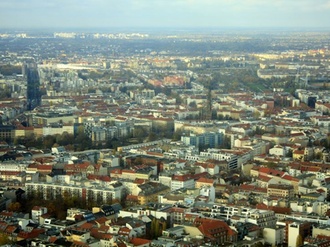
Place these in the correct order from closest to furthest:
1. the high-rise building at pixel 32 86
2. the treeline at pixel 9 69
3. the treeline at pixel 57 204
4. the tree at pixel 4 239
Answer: the tree at pixel 4 239, the treeline at pixel 57 204, the high-rise building at pixel 32 86, the treeline at pixel 9 69

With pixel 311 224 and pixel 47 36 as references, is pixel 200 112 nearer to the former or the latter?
pixel 311 224

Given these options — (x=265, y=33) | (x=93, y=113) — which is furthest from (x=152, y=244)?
(x=265, y=33)

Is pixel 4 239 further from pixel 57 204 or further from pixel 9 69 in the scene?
pixel 9 69

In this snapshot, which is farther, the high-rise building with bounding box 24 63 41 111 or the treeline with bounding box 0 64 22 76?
the treeline with bounding box 0 64 22 76

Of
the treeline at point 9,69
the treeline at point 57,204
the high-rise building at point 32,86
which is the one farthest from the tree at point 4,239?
the treeline at point 9,69

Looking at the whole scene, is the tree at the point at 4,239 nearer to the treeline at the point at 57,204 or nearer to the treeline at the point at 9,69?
the treeline at the point at 57,204

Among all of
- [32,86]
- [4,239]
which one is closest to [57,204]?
[4,239]

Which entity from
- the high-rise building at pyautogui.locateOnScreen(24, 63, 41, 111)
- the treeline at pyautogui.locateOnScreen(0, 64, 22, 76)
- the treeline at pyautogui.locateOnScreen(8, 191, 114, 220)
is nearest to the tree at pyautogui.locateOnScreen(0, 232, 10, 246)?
the treeline at pyautogui.locateOnScreen(8, 191, 114, 220)

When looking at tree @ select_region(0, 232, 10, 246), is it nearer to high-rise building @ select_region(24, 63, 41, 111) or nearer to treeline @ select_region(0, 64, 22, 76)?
high-rise building @ select_region(24, 63, 41, 111)
